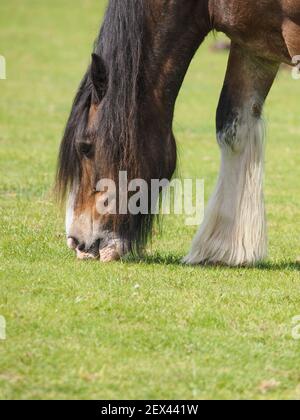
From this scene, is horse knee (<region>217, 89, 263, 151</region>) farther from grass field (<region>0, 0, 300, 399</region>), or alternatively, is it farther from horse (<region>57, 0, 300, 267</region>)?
grass field (<region>0, 0, 300, 399</region>)

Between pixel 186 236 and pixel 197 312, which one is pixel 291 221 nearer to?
pixel 186 236

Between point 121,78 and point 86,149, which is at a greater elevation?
point 121,78

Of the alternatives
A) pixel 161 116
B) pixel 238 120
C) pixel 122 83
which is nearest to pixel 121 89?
pixel 122 83

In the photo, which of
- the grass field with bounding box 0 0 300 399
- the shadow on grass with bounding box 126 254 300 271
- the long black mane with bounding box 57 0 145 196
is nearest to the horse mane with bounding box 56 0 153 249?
the long black mane with bounding box 57 0 145 196

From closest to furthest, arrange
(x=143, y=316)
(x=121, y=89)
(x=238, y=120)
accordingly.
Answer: (x=143, y=316) → (x=121, y=89) → (x=238, y=120)

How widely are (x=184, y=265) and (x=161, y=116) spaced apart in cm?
123

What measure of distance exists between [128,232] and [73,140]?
84 centimetres

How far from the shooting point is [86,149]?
7762 mm

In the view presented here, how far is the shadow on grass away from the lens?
26.4 ft

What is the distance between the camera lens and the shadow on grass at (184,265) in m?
8.04

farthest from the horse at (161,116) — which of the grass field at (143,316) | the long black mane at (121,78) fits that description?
the grass field at (143,316)

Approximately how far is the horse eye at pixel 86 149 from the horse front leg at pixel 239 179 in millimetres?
1107

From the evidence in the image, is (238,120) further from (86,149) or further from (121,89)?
(86,149)

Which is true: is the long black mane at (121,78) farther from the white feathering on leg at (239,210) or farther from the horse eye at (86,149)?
the white feathering on leg at (239,210)
